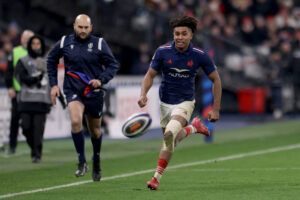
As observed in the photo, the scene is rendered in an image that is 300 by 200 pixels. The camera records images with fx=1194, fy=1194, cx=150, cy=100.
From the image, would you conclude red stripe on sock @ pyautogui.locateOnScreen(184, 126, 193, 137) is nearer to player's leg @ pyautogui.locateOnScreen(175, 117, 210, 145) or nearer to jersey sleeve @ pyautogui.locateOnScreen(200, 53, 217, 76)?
player's leg @ pyautogui.locateOnScreen(175, 117, 210, 145)

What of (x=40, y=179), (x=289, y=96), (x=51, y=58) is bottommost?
(x=289, y=96)

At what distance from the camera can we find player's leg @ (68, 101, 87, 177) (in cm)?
1524

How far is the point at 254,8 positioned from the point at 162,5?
610 cm

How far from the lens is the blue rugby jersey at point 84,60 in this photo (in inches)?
606

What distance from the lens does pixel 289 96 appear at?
36.1m

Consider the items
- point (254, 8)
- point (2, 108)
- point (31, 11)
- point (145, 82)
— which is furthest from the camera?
point (254, 8)

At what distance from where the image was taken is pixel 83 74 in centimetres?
1540

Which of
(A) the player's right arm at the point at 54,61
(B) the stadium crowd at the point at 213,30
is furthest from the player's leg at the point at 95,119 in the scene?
(B) the stadium crowd at the point at 213,30

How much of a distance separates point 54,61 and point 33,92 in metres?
4.20

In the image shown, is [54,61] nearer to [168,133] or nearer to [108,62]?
[108,62]

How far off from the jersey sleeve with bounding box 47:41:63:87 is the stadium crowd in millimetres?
11890

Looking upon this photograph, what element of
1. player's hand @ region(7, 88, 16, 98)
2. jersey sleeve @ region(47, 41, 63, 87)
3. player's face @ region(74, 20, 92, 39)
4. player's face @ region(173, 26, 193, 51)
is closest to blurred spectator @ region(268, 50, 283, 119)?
player's hand @ region(7, 88, 16, 98)

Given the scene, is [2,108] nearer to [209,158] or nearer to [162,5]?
[209,158]

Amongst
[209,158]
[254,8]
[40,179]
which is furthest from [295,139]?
[254,8]
